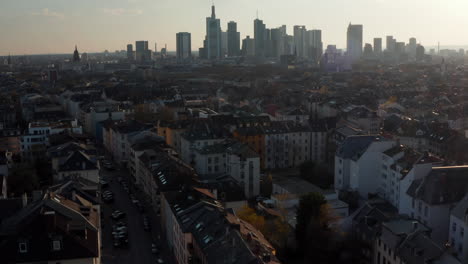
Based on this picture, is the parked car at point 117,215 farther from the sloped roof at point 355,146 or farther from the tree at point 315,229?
the sloped roof at point 355,146

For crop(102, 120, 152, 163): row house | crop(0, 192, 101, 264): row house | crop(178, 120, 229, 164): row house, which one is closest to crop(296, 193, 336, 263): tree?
crop(0, 192, 101, 264): row house

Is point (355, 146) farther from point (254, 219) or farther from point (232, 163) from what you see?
point (254, 219)

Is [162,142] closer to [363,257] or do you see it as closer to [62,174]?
[62,174]

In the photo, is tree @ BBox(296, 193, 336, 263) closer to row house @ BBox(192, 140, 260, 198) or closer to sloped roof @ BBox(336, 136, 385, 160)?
sloped roof @ BBox(336, 136, 385, 160)

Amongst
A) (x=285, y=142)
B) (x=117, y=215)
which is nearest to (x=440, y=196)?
(x=117, y=215)

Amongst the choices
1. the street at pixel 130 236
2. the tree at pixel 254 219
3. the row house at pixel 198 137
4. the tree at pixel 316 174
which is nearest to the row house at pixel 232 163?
the row house at pixel 198 137

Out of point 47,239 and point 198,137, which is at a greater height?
point 47,239

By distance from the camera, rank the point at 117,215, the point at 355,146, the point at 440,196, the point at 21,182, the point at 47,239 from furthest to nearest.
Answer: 1. the point at 355,146
2. the point at 21,182
3. the point at 117,215
4. the point at 440,196
5. the point at 47,239

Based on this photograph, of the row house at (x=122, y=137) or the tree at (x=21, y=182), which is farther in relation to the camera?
the row house at (x=122, y=137)

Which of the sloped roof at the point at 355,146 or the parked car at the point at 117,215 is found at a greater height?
the sloped roof at the point at 355,146
